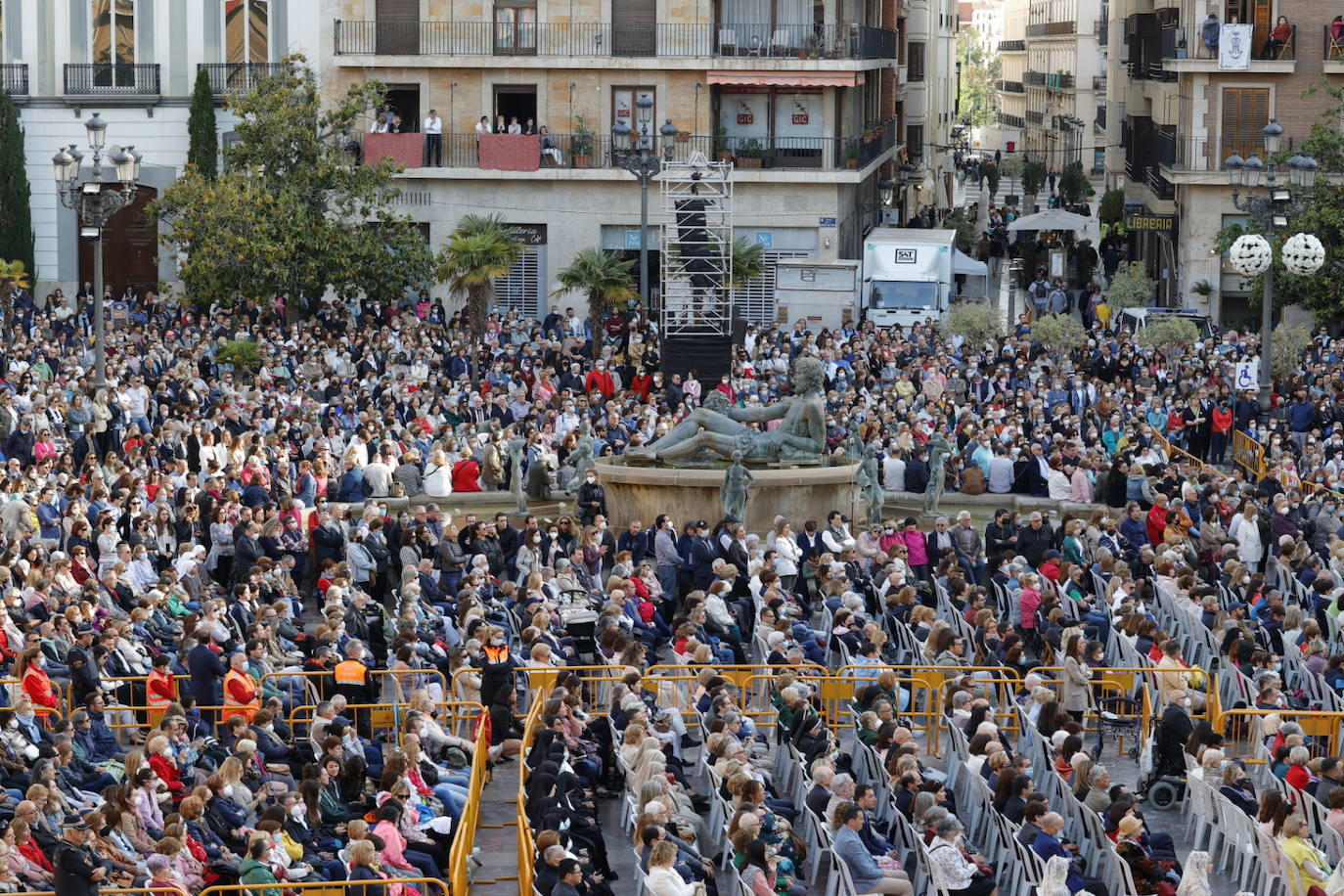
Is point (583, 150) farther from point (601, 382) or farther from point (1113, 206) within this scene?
point (1113, 206)

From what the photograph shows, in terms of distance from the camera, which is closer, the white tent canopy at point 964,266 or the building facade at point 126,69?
the building facade at point 126,69

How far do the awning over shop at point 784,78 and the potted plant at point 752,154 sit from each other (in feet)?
4.29

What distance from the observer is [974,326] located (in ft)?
143

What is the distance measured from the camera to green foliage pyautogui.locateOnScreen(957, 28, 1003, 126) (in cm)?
16012

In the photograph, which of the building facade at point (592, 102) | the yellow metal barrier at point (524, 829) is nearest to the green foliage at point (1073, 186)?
the building facade at point (592, 102)

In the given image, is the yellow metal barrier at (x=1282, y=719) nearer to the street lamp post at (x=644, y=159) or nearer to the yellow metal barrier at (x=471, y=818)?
the yellow metal barrier at (x=471, y=818)

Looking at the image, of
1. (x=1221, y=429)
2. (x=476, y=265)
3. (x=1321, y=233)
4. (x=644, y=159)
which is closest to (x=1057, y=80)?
(x=1321, y=233)

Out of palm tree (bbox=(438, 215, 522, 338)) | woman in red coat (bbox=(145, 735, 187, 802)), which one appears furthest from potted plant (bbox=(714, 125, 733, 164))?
woman in red coat (bbox=(145, 735, 187, 802))

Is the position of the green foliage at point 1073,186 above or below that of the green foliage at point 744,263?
above

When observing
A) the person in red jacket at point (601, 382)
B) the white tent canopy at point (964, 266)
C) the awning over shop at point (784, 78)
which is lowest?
the person in red jacket at point (601, 382)

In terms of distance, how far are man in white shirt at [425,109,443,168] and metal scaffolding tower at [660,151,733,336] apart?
18.3 feet

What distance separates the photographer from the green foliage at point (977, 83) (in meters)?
160

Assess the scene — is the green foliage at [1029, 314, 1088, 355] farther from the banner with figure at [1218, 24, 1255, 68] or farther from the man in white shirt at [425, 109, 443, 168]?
the man in white shirt at [425, 109, 443, 168]

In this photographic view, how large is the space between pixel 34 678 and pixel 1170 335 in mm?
26727
